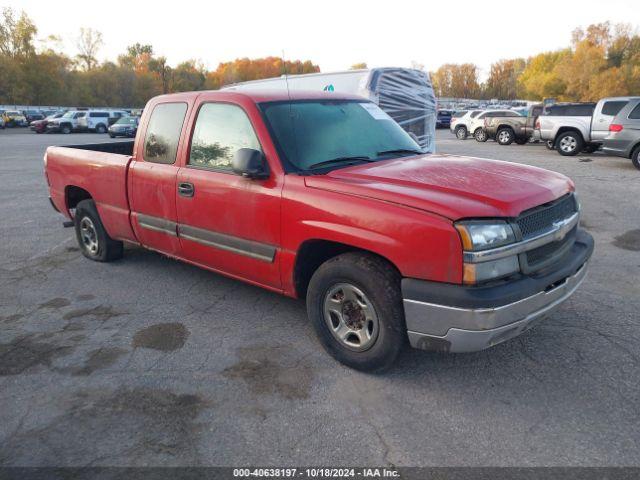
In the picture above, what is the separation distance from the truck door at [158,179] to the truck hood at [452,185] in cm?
160

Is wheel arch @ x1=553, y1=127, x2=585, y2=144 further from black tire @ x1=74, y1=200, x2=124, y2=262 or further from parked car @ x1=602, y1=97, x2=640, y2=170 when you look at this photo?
black tire @ x1=74, y1=200, x2=124, y2=262

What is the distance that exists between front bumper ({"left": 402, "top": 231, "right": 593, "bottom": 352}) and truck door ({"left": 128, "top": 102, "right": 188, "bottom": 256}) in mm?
2451

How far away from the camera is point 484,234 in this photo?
274 centimetres

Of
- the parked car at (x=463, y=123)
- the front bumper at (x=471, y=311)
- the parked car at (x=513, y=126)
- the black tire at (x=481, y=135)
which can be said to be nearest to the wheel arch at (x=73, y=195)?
the front bumper at (x=471, y=311)

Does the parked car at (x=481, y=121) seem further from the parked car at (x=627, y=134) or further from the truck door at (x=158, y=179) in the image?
the truck door at (x=158, y=179)

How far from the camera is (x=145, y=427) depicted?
280cm

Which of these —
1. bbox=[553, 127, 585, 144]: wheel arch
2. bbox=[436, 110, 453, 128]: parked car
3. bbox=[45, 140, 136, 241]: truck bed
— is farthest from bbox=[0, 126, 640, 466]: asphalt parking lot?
bbox=[436, 110, 453, 128]: parked car

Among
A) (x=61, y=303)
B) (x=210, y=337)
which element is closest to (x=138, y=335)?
(x=210, y=337)

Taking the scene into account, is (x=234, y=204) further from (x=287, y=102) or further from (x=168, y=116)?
(x=168, y=116)

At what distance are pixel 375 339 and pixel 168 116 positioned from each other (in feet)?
9.31

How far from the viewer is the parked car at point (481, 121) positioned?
23.5 metres

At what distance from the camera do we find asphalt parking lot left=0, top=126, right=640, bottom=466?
2.60 m

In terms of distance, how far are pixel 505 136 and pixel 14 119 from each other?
41.4 metres

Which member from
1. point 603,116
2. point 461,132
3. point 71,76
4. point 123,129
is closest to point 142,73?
point 71,76
